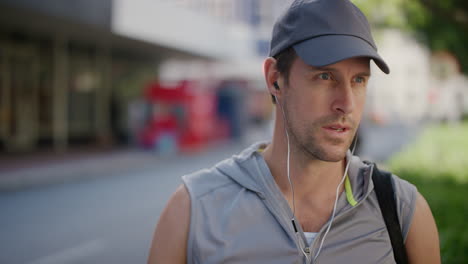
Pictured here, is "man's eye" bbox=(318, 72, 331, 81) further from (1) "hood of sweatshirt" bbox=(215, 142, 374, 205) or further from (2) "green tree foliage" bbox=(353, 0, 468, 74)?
(2) "green tree foliage" bbox=(353, 0, 468, 74)

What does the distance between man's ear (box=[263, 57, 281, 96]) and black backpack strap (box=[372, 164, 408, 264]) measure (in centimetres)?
52

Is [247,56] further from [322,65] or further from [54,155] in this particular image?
[322,65]

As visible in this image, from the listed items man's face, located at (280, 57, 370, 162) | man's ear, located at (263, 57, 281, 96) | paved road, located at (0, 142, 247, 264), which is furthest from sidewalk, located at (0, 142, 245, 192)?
man's face, located at (280, 57, 370, 162)

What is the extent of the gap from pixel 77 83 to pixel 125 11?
6.66 meters

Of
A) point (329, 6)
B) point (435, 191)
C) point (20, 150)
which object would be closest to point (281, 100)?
point (329, 6)

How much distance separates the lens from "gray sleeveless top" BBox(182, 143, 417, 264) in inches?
64.4

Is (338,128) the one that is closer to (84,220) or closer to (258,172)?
(258,172)

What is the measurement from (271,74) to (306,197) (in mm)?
498

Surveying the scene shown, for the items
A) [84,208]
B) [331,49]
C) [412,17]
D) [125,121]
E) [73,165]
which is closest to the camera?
[331,49]

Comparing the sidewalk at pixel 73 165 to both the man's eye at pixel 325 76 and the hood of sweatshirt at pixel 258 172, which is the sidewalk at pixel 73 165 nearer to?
the hood of sweatshirt at pixel 258 172

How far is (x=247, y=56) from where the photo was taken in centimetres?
2583

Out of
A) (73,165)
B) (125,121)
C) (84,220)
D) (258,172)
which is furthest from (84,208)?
(125,121)

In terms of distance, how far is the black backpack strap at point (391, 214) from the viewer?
1.71 metres

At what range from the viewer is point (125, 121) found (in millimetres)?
23516
